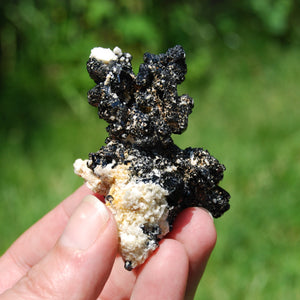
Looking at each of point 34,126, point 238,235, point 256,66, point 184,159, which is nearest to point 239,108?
point 256,66

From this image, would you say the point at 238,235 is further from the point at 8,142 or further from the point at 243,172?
the point at 8,142

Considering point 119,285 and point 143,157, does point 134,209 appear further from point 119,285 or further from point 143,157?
point 119,285

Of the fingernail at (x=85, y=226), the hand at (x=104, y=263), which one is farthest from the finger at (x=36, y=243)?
the fingernail at (x=85, y=226)

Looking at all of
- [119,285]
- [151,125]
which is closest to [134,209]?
[151,125]

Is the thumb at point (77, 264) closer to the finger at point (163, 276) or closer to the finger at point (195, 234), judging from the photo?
the finger at point (163, 276)

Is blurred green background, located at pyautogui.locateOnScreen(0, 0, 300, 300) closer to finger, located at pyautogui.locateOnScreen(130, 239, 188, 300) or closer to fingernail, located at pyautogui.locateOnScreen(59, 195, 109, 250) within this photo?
finger, located at pyautogui.locateOnScreen(130, 239, 188, 300)

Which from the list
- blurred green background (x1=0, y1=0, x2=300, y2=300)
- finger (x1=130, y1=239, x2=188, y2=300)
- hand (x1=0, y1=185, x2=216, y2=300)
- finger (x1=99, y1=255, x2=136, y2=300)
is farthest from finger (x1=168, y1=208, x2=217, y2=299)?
blurred green background (x1=0, y1=0, x2=300, y2=300)
